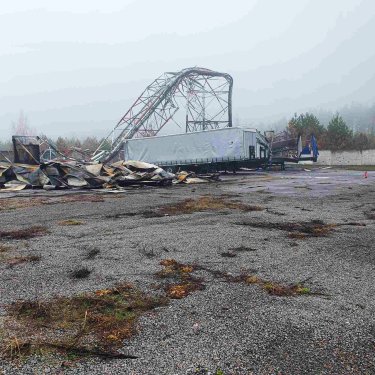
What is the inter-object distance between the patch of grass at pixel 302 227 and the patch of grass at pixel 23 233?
13.6 ft

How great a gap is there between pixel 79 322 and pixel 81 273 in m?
1.36

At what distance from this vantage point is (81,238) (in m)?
6.29

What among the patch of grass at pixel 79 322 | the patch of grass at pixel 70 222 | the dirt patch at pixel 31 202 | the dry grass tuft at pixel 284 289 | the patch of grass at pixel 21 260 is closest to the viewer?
the patch of grass at pixel 79 322

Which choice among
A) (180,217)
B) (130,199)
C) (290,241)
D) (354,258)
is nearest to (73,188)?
(130,199)

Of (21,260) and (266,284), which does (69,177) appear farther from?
(266,284)

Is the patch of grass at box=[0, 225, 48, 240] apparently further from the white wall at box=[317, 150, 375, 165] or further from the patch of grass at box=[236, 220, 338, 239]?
the white wall at box=[317, 150, 375, 165]

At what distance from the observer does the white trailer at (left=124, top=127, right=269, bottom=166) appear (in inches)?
1006

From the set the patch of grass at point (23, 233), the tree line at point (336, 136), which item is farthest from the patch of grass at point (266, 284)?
the tree line at point (336, 136)

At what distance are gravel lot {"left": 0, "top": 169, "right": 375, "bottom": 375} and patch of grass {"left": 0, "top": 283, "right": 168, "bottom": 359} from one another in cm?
12

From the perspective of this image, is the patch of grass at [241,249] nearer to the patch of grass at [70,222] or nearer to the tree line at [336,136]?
the patch of grass at [70,222]

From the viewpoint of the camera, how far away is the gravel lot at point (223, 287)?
101 inches

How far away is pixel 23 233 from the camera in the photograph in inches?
262

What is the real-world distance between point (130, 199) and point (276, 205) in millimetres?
4914

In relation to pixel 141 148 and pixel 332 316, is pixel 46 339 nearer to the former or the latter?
pixel 332 316
